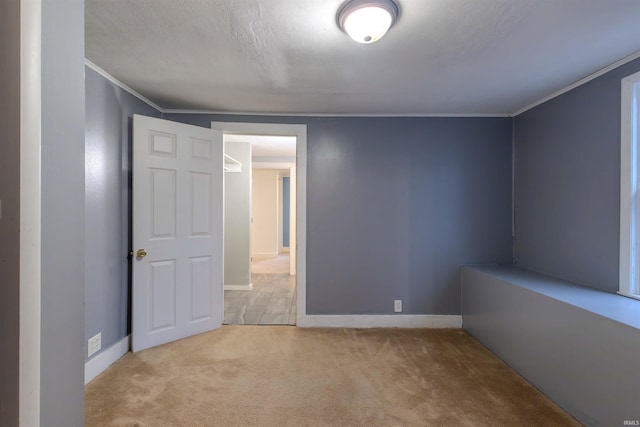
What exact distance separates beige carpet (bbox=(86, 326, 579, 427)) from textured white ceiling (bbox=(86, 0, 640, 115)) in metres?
2.23

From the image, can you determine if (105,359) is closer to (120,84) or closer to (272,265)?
(120,84)

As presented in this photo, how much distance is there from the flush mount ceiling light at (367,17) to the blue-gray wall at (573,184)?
5.69ft

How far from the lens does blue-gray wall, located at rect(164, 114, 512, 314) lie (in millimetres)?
3000

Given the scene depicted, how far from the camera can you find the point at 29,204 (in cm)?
62

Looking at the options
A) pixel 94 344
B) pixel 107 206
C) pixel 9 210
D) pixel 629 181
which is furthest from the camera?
pixel 107 206

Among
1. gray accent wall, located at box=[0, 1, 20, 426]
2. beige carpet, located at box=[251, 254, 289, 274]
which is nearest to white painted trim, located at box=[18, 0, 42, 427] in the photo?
gray accent wall, located at box=[0, 1, 20, 426]

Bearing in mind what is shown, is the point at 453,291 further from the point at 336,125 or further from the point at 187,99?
the point at 187,99

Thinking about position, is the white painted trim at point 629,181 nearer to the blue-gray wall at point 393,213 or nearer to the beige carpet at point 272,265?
the blue-gray wall at point 393,213

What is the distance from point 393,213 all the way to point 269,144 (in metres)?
Result: 2.47

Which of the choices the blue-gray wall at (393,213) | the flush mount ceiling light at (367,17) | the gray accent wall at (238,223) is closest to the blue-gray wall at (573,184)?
the blue-gray wall at (393,213)

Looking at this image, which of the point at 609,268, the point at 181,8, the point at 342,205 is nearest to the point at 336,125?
the point at 342,205

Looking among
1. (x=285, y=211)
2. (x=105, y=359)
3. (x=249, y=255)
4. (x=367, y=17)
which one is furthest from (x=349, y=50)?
(x=285, y=211)

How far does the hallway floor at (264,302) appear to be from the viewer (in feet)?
10.5

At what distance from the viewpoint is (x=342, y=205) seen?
9.91 feet
